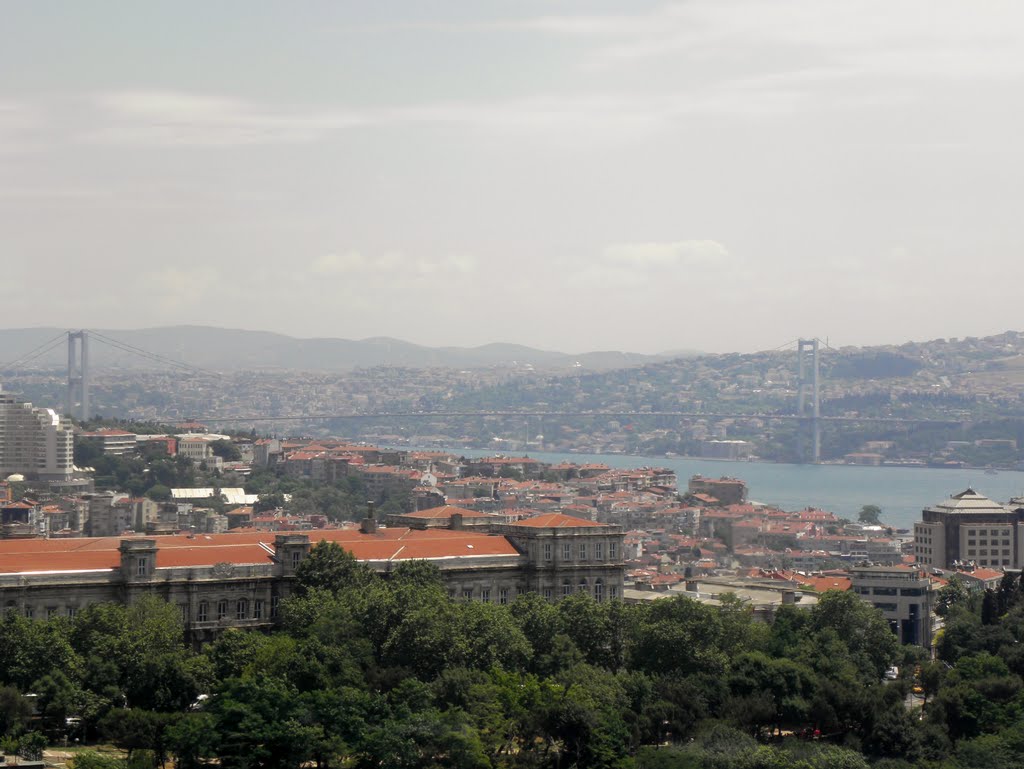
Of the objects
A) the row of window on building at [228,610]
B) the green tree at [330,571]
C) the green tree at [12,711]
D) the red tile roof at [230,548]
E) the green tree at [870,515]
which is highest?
the red tile roof at [230,548]

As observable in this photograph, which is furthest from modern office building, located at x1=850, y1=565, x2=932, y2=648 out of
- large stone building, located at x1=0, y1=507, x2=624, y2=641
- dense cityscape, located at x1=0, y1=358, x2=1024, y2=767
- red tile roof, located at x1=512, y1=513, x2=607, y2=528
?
red tile roof, located at x1=512, y1=513, x2=607, y2=528

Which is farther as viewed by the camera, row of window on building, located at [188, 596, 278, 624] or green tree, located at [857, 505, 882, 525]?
green tree, located at [857, 505, 882, 525]

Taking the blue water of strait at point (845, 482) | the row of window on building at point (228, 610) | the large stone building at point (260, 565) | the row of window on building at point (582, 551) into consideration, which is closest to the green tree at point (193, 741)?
the large stone building at point (260, 565)

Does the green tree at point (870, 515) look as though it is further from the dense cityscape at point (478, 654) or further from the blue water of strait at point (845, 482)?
the dense cityscape at point (478, 654)

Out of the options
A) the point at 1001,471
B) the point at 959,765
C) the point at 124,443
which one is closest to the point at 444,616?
the point at 959,765

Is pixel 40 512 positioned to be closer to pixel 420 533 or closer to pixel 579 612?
pixel 420 533

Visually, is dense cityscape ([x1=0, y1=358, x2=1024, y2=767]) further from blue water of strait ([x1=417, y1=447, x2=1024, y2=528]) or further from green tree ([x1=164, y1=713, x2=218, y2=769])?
blue water of strait ([x1=417, y1=447, x2=1024, y2=528])
